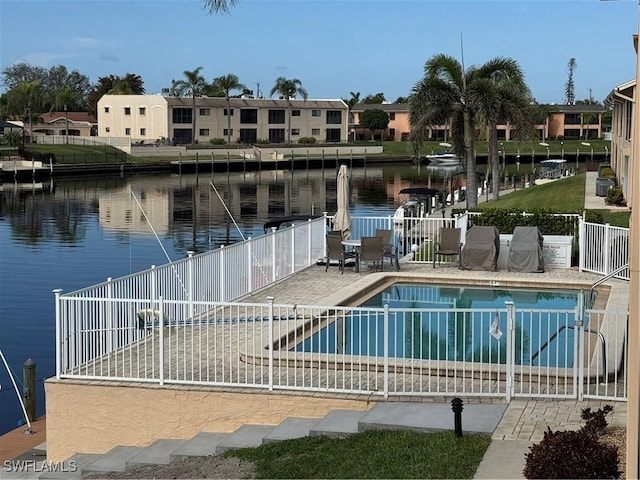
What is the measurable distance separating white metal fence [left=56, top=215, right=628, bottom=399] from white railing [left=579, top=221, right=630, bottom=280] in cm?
498

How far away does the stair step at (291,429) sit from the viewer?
10000mm

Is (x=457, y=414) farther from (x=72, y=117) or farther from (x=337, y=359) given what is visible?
(x=72, y=117)

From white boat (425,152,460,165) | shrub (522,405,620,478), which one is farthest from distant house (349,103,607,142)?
shrub (522,405,620,478)

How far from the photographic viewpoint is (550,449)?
7.61 m

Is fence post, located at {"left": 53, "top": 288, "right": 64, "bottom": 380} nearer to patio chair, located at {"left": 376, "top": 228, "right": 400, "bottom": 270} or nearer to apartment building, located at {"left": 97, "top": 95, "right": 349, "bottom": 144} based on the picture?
patio chair, located at {"left": 376, "top": 228, "right": 400, "bottom": 270}

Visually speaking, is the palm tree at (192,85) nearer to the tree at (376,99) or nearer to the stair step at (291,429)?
the tree at (376,99)

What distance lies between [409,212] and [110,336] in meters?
26.3

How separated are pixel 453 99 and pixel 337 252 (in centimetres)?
1771

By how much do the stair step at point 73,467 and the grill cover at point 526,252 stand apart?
12858mm

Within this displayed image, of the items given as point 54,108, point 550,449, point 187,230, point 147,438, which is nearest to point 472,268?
point 147,438

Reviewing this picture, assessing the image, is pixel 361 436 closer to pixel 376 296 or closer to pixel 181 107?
pixel 376 296

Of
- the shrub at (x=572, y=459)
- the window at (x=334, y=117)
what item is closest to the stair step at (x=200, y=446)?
the shrub at (x=572, y=459)

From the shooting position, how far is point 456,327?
14.0 m

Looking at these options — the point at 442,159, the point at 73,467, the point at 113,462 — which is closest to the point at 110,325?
the point at 73,467
